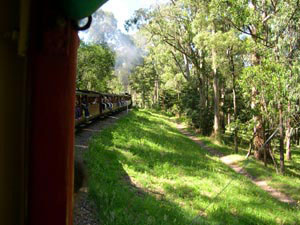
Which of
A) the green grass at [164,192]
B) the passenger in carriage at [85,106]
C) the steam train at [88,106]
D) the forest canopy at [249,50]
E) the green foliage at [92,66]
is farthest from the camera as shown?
the green foliage at [92,66]

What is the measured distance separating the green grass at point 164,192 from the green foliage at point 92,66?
14.2m

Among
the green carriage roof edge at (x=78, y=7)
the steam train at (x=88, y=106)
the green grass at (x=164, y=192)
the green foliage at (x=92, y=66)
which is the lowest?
the green grass at (x=164, y=192)

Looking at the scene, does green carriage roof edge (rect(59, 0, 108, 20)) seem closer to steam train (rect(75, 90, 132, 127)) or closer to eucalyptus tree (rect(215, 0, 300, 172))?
eucalyptus tree (rect(215, 0, 300, 172))

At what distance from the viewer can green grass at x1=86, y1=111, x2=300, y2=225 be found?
5688mm

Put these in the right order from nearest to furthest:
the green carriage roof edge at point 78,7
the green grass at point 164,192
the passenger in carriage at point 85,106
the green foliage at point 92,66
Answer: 1. the green carriage roof edge at point 78,7
2. the green grass at point 164,192
3. the passenger in carriage at point 85,106
4. the green foliage at point 92,66

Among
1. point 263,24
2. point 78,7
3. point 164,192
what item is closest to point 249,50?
point 263,24

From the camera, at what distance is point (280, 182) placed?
11.4m

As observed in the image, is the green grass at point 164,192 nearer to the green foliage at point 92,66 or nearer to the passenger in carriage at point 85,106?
the passenger in carriage at point 85,106

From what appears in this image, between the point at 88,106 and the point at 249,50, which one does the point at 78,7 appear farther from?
the point at 88,106

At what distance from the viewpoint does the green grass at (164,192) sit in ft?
18.7

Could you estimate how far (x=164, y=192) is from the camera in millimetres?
7609

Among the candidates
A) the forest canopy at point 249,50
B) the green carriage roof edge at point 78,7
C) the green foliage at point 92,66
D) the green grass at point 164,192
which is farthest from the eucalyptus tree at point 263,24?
the green foliage at point 92,66

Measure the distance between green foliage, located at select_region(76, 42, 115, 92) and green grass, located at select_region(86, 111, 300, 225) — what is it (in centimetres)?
1416

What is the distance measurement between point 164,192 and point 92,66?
1956 cm
